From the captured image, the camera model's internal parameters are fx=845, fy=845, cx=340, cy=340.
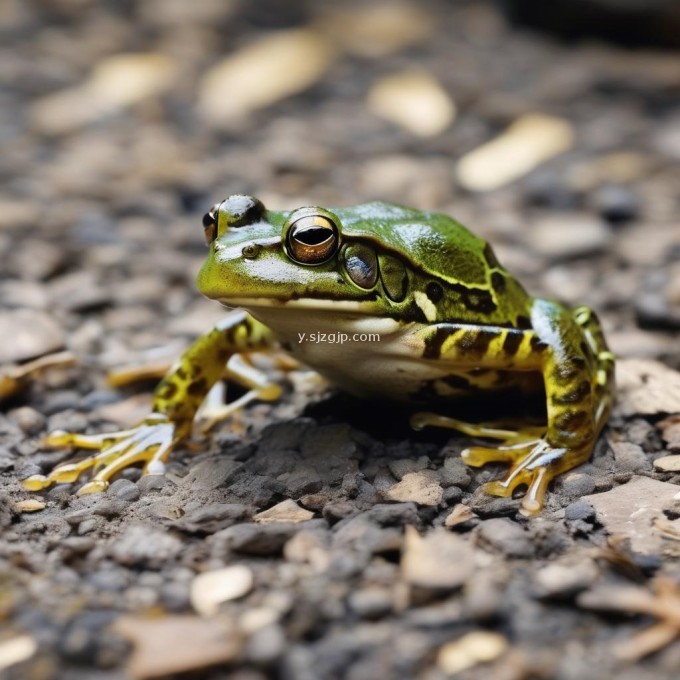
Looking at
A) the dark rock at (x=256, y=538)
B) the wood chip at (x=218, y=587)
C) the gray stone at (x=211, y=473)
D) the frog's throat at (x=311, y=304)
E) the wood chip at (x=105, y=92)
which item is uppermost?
the wood chip at (x=105, y=92)

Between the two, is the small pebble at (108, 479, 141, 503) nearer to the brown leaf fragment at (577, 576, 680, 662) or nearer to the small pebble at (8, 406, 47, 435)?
the small pebble at (8, 406, 47, 435)

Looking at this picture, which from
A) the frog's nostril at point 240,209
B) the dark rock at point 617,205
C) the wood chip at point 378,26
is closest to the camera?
the frog's nostril at point 240,209

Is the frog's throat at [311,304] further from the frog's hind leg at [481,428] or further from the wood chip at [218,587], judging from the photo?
the wood chip at [218,587]

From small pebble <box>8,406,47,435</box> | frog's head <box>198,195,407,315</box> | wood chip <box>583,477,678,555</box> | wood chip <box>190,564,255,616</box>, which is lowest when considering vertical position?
wood chip <box>583,477,678,555</box>

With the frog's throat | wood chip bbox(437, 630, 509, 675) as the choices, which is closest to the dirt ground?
wood chip bbox(437, 630, 509, 675)

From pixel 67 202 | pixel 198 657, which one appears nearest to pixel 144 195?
pixel 67 202

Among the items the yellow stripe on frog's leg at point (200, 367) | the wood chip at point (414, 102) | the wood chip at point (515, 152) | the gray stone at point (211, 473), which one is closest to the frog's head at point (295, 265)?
the yellow stripe on frog's leg at point (200, 367)

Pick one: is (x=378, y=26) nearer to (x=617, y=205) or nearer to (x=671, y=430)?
(x=617, y=205)
